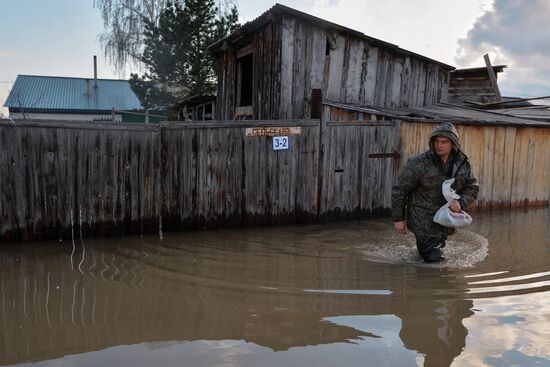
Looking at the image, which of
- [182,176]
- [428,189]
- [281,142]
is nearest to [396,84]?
[281,142]

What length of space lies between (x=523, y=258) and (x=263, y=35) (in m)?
7.68

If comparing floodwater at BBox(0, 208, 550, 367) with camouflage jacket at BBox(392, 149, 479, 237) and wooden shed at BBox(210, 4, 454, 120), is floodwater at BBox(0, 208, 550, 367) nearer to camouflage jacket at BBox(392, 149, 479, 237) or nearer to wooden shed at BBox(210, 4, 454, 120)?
camouflage jacket at BBox(392, 149, 479, 237)

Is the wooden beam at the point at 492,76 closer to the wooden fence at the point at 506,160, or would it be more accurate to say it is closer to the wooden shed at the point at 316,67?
the wooden shed at the point at 316,67

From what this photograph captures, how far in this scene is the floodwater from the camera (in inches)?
129

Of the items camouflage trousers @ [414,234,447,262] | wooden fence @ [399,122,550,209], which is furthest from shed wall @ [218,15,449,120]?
A: camouflage trousers @ [414,234,447,262]

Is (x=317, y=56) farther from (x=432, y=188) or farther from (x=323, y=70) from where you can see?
(x=432, y=188)

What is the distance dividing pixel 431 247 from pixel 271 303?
92.3 inches

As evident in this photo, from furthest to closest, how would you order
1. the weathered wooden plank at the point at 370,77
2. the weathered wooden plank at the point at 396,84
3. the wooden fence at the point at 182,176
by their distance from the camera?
the weathered wooden plank at the point at 396,84 < the weathered wooden plank at the point at 370,77 < the wooden fence at the point at 182,176

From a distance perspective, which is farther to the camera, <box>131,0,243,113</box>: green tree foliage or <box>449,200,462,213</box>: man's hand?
<box>131,0,243,113</box>: green tree foliage

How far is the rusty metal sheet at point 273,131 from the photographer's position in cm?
762

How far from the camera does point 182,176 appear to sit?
23.8 feet

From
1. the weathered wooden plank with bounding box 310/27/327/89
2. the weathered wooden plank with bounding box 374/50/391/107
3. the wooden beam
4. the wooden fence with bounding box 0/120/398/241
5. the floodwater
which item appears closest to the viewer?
the floodwater

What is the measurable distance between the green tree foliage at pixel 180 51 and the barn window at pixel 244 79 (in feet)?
36.7

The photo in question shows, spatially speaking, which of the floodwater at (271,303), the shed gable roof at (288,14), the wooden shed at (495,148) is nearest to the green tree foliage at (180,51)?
the shed gable roof at (288,14)
